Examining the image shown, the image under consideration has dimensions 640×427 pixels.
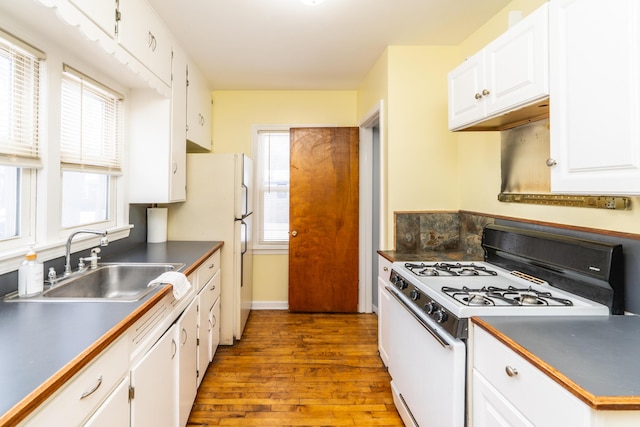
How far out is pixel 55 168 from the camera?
166 cm

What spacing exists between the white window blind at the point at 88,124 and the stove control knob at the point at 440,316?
2.01 m

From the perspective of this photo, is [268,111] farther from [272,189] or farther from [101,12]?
[101,12]

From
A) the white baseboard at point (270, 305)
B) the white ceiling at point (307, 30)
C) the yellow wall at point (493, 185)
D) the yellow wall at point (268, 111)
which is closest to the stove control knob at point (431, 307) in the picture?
the yellow wall at point (493, 185)

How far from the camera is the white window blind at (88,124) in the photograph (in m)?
1.78

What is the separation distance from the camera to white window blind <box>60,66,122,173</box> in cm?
178

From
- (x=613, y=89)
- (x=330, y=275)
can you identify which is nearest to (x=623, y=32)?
(x=613, y=89)

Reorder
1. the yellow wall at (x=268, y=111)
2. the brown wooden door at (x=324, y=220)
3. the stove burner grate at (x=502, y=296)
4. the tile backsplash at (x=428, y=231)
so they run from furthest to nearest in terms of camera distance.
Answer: the yellow wall at (x=268, y=111) → the brown wooden door at (x=324, y=220) → the tile backsplash at (x=428, y=231) → the stove burner grate at (x=502, y=296)

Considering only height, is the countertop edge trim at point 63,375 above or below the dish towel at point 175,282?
below

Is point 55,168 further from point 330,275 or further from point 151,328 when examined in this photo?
point 330,275

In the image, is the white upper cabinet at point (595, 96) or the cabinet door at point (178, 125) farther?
the cabinet door at point (178, 125)

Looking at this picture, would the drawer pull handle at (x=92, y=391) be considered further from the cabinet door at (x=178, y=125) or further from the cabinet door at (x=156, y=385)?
the cabinet door at (x=178, y=125)

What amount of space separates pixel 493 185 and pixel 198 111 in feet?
8.55

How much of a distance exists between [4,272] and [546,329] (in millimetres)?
2060

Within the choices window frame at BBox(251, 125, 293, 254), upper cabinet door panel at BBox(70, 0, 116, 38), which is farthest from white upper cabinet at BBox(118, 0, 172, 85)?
window frame at BBox(251, 125, 293, 254)
